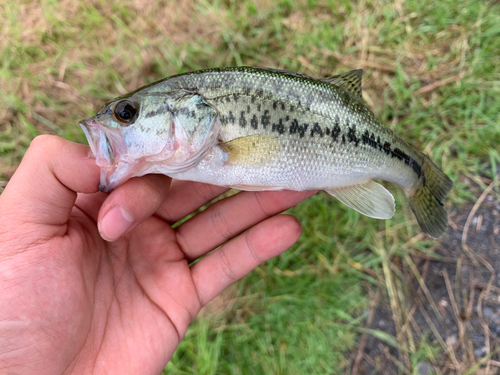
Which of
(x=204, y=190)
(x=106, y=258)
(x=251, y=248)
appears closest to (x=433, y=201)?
(x=251, y=248)

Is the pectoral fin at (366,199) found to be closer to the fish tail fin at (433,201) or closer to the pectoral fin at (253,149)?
the fish tail fin at (433,201)

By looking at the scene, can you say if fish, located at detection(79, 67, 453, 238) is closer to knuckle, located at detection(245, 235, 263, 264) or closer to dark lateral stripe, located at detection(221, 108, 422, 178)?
dark lateral stripe, located at detection(221, 108, 422, 178)

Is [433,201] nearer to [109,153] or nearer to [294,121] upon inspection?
[294,121]

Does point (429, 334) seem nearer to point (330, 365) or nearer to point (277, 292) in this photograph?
point (330, 365)

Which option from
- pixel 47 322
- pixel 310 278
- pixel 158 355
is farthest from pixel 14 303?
pixel 310 278

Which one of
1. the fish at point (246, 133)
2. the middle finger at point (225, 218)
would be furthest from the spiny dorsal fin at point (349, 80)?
the middle finger at point (225, 218)

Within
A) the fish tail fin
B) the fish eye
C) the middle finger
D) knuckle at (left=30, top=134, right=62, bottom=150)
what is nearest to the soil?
the fish tail fin
